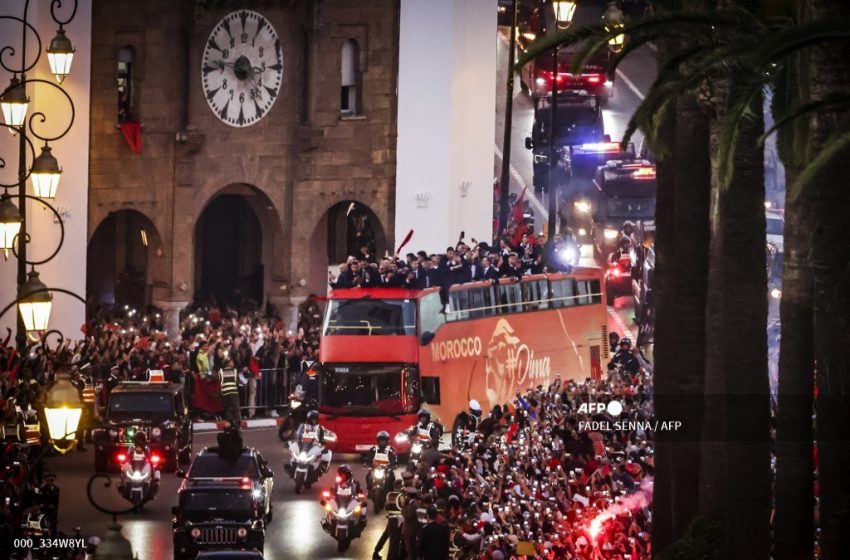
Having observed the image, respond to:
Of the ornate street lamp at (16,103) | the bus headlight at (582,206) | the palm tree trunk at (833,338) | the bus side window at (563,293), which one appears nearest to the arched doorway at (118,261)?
the bus headlight at (582,206)

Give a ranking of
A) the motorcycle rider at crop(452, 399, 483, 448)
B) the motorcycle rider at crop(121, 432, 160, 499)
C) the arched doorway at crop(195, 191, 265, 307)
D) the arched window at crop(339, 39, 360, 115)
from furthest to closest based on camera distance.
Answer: the arched doorway at crop(195, 191, 265, 307), the arched window at crop(339, 39, 360, 115), the motorcycle rider at crop(452, 399, 483, 448), the motorcycle rider at crop(121, 432, 160, 499)

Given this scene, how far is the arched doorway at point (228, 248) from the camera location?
49812 millimetres

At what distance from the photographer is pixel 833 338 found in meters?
15.2

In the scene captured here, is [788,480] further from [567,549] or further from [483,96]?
[483,96]

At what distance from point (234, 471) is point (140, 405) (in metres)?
6.70

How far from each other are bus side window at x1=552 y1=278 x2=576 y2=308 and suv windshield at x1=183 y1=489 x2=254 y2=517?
1346 centimetres

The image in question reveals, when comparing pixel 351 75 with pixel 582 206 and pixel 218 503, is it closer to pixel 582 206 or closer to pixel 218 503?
pixel 582 206

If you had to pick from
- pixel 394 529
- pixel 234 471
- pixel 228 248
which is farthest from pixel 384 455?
pixel 228 248

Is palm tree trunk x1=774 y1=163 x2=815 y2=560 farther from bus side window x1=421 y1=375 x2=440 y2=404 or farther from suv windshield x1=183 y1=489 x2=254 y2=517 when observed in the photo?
bus side window x1=421 y1=375 x2=440 y2=404

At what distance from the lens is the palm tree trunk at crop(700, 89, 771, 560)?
17.2m

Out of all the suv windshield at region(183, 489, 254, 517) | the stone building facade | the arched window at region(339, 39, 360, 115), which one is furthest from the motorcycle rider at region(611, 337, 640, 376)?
the arched window at region(339, 39, 360, 115)

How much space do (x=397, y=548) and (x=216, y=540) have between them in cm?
253

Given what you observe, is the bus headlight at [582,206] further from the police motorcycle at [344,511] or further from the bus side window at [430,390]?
the police motorcycle at [344,511]

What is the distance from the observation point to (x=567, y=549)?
2023cm
